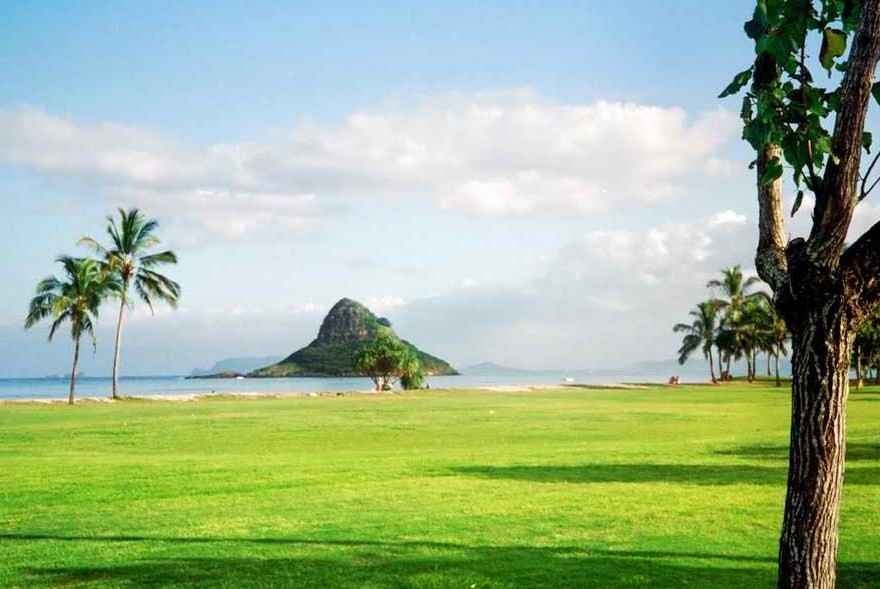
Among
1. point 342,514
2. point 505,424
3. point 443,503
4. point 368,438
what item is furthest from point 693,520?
point 505,424

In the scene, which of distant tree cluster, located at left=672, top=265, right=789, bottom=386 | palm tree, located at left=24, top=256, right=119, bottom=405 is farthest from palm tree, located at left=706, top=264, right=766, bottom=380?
palm tree, located at left=24, top=256, right=119, bottom=405

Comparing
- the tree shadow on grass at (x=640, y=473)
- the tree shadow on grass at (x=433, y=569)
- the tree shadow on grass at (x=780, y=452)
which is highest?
the tree shadow on grass at (x=780, y=452)

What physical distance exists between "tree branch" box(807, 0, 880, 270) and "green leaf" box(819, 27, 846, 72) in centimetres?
26

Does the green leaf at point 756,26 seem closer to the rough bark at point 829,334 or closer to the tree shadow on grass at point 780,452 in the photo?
the rough bark at point 829,334

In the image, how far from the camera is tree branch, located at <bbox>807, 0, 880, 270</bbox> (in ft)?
18.2

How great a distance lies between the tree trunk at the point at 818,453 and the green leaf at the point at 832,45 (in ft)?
5.38

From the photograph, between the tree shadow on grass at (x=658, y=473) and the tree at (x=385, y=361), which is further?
the tree at (x=385, y=361)

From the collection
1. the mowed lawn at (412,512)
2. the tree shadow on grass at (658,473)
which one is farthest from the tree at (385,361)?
the tree shadow on grass at (658,473)

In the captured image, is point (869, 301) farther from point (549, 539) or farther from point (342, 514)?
point (342, 514)

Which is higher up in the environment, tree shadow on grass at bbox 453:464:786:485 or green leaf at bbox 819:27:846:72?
green leaf at bbox 819:27:846:72

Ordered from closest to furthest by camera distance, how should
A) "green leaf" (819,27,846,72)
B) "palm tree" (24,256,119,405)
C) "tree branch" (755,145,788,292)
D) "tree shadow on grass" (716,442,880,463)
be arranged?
1. "green leaf" (819,27,846,72)
2. "tree branch" (755,145,788,292)
3. "tree shadow on grass" (716,442,880,463)
4. "palm tree" (24,256,119,405)

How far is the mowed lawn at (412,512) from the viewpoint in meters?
8.65

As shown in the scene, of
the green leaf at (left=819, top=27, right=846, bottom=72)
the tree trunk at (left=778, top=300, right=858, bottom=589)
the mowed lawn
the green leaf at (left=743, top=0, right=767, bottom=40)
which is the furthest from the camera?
the mowed lawn

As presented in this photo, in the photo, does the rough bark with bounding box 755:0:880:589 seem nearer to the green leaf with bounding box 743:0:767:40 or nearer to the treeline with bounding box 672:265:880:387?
the green leaf with bounding box 743:0:767:40
